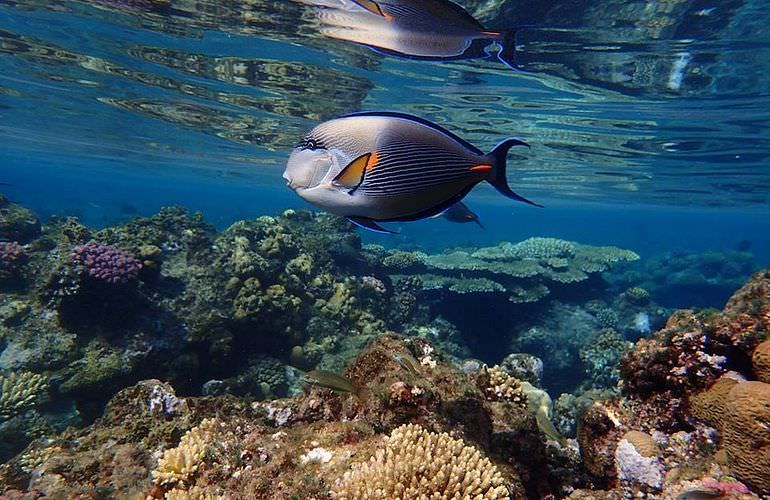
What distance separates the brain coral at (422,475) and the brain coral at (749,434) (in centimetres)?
162

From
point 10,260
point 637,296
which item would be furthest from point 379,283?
point 637,296

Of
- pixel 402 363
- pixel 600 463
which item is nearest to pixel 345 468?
pixel 402 363

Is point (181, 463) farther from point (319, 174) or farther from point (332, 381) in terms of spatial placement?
point (319, 174)

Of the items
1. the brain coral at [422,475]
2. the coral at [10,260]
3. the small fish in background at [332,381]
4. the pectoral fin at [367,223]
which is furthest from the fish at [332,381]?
the coral at [10,260]

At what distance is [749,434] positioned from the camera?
2.88m

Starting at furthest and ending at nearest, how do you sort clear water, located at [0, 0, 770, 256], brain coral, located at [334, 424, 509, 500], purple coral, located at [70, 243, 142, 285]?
clear water, located at [0, 0, 770, 256] → purple coral, located at [70, 243, 142, 285] → brain coral, located at [334, 424, 509, 500]

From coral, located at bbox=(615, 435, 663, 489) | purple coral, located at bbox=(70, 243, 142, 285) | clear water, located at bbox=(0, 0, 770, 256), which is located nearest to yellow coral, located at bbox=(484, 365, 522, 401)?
coral, located at bbox=(615, 435, 663, 489)

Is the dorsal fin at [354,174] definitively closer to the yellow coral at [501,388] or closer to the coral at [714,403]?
the coral at [714,403]

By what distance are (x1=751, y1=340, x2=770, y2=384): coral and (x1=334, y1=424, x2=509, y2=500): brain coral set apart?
219 cm

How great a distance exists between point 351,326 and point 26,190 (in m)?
182

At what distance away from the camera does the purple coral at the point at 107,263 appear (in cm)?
796

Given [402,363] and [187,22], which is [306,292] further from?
[187,22]

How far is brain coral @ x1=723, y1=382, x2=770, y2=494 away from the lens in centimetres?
278

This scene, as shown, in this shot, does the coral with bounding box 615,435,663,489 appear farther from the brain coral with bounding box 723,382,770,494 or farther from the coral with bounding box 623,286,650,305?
the coral with bounding box 623,286,650,305
